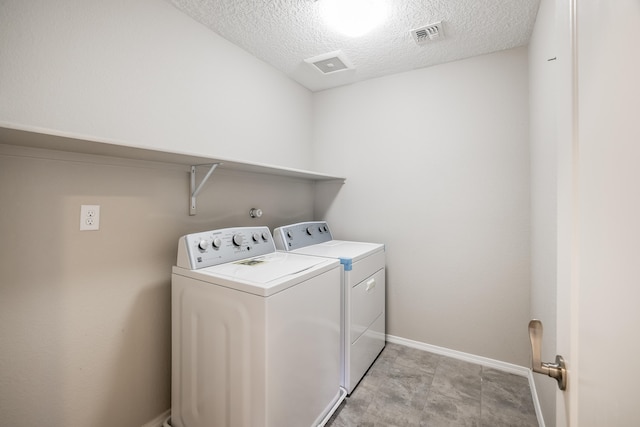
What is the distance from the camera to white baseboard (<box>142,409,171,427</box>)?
1478mm

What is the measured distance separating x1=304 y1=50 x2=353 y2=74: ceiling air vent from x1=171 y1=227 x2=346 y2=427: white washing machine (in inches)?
58.6

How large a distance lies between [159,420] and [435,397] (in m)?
1.63

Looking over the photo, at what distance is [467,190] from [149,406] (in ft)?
8.17

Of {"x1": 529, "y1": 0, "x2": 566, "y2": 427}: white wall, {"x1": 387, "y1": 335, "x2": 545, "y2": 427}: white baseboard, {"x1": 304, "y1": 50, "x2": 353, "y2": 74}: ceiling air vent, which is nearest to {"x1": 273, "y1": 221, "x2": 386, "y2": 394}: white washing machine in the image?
{"x1": 387, "y1": 335, "x2": 545, "y2": 427}: white baseboard

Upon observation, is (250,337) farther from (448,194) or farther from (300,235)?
(448,194)

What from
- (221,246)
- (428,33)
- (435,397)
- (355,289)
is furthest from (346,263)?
(428,33)

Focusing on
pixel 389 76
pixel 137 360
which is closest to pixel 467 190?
pixel 389 76

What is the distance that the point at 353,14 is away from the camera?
1616mm

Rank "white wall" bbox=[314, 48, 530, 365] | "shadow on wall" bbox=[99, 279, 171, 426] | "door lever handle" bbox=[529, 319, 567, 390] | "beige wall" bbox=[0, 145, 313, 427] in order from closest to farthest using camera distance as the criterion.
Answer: "door lever handle" bbox=[529, 319, 567, 390], "beige wall" bbox=[0, 145, 313, 427], "shadow on wall" bbox=[99, 279, 171, 426], "white wall" bbox=[314, 48, 530, 365]

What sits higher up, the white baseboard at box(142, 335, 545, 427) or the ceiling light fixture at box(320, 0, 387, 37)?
the ceiling light fixture at box(320, 0, 387, 37)

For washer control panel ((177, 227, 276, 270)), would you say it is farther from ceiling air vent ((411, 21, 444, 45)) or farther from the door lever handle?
ceiling air vent ((411, 21, 444, 45))

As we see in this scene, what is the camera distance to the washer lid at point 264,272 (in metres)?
1.18

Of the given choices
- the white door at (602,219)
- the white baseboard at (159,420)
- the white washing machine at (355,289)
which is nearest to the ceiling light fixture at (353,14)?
the white door at (602,219)

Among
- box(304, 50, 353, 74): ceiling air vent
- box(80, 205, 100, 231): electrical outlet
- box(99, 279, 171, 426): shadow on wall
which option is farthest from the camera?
box(304, 50, 353, 74): ceiling air vent
